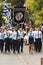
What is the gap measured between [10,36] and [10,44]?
67 cm

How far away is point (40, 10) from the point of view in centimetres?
3725

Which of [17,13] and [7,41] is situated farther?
[17,13]

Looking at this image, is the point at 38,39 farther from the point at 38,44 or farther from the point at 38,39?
the point at 38,44

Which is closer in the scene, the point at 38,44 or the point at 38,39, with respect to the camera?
the point at 38,39

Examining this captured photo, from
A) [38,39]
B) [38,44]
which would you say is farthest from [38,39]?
[38,44]

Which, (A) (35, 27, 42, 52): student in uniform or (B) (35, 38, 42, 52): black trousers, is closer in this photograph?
(A) (35, 27, 42, 52): student in uniform

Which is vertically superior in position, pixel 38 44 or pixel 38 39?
pixel 38 39

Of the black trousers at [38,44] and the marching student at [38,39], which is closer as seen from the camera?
the marching student at [38,39]

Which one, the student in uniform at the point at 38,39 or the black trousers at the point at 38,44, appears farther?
the black trousers at the point at 38,44

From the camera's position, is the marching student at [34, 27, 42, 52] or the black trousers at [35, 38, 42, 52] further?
the black trousers at [35, 38, 42, 52]

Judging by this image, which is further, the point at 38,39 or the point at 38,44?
the point at 38,44
